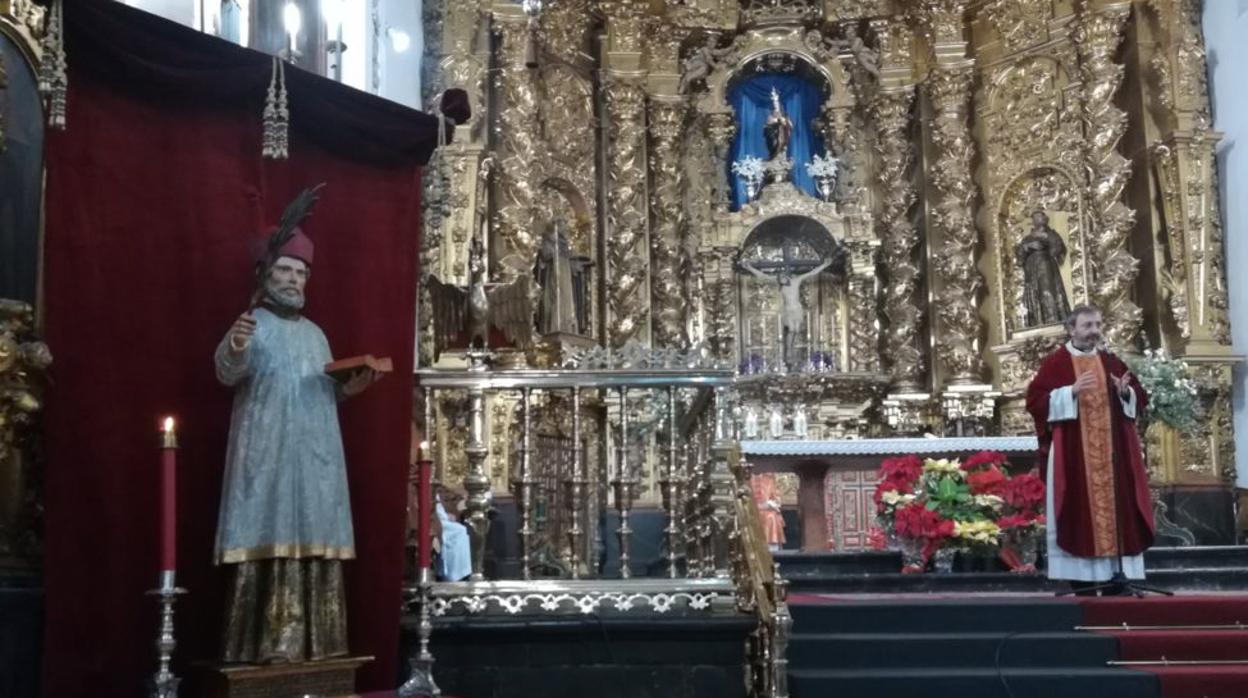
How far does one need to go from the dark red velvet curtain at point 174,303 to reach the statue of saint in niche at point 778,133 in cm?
1154

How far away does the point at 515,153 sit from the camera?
14977mm

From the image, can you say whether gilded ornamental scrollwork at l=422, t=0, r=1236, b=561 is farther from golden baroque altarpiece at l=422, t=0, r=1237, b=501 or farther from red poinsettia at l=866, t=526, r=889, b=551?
red poinsettia at l=866, t=526, r=889, b=551

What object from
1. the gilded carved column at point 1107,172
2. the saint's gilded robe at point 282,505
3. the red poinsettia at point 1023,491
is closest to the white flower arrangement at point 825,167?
the gilded carved column at point 1107,172

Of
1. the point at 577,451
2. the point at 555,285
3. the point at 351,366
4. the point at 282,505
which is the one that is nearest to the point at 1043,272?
the point at 555,285

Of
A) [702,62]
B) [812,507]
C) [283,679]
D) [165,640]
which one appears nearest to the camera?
[165,640]

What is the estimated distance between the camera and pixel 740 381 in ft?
55.0

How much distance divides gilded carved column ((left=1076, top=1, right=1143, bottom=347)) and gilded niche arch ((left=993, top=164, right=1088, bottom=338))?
0.35 meters

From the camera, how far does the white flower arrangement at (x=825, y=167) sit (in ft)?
58.6

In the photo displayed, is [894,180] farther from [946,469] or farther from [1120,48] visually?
[946,469]

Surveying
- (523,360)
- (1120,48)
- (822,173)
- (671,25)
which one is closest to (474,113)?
(523,360)

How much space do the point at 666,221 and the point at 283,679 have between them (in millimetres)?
12448

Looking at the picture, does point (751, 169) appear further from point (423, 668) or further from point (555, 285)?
point (423, 668)

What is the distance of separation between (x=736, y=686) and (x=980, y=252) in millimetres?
11751

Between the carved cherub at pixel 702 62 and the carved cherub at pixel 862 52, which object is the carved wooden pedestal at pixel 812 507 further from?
the carved cherub at pixel 862 52
